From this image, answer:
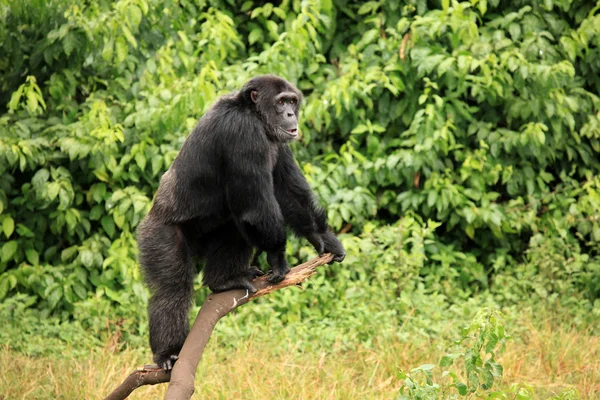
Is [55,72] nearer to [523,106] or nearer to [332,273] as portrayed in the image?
[332,273]

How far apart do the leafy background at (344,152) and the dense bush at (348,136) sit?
0.08ft

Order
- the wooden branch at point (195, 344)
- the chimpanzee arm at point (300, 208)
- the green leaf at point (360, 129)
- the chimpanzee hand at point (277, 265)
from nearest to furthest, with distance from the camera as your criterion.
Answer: the wooden branch at point (195, 344), the chimpanzee hand at point (277, 265), the chimpanzee arm at point (300, 208), the green leaf at point (360, 129)

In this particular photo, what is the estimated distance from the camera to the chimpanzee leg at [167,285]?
452 cm

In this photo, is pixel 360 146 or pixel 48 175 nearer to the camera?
pixel 48 175

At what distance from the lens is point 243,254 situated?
4.79 meters

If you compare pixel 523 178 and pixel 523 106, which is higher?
pixel 523 106

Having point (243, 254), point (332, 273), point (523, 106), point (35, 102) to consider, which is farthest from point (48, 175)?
point (523, 106)

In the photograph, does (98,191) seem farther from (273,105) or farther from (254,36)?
(273,105)

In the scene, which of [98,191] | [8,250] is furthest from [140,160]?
[8,250]

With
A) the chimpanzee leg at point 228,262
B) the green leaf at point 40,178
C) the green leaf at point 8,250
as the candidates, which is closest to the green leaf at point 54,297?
the green leaf at point 8,250

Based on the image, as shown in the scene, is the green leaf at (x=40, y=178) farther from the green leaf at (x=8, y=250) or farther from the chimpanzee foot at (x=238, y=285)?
the chimpanzee foot at (x=238, y=285)

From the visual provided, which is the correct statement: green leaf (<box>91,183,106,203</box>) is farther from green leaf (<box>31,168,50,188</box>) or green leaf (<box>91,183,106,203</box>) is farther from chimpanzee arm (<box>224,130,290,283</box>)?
chimpanzee arm (<box>224,130,290,283</box>)

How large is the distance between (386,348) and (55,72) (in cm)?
405

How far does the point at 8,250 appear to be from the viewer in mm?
7500
